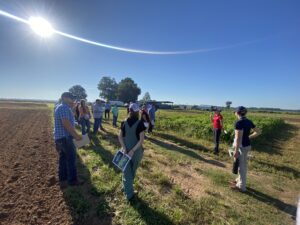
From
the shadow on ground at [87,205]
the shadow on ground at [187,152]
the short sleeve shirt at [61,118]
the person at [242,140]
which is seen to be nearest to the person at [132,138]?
the shadow on ground at [87,205]

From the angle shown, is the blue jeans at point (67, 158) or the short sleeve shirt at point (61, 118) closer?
the short sleeve shirt at point (61, 118)

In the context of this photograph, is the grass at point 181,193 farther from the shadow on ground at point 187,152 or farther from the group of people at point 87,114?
the group of people at point 87,114

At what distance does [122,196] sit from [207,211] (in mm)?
1713

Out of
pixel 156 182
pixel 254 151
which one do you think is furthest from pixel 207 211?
pixel 254 151

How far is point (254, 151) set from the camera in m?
10.7

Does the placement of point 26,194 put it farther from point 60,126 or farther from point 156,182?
point 156,182

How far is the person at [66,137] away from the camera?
4918mm

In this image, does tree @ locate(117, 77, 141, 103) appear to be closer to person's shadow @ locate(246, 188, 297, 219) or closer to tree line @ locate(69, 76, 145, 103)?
tree line @ locate(69, 76, 145, 103)

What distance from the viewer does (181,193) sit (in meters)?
5.22

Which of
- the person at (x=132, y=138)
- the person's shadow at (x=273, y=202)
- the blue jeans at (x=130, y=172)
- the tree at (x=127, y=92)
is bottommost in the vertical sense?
the person's shadow at (x=273, y=202)

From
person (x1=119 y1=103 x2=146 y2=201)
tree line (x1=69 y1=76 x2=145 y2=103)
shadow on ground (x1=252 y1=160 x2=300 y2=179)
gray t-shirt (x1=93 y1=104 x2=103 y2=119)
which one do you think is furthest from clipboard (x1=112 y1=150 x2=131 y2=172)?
tree line (x1=69 y1=76 x2=145 y2=103)

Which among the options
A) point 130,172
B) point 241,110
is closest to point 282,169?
point 241,110

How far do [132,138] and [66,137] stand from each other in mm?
1657

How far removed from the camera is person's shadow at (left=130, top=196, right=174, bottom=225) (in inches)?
157
